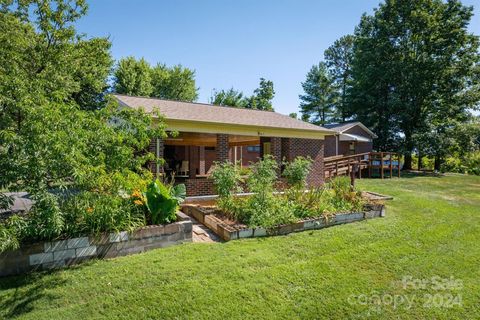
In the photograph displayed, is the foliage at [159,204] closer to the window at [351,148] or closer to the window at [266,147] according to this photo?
the window at [266,147]

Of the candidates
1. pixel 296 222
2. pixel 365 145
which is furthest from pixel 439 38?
pixel 296 222

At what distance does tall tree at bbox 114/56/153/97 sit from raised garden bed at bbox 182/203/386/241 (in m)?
22.3

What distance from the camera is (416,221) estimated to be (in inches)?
301

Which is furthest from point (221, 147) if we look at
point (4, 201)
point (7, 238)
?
point (7, 238)

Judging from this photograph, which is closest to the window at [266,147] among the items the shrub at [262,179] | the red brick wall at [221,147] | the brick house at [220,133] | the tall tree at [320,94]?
the brick house at [220,133]

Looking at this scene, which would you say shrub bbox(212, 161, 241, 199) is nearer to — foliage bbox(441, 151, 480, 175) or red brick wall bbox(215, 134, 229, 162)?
red brick wall bbox(215, 134, 229, 162)

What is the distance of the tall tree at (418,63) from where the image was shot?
2180cm

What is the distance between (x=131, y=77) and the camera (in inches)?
1053

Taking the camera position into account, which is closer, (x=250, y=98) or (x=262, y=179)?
(x=262, y=179)

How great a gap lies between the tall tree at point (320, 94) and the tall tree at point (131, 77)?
23347 millimetres

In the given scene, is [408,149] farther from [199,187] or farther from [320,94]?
[199,187]

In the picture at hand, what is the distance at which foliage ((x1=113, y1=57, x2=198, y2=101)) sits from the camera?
26.8 m

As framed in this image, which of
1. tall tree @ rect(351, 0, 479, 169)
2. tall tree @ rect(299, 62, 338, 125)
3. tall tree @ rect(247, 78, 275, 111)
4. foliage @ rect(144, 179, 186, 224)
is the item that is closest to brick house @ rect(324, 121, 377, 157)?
tall tree @ rect(351, 0, 479, 169)

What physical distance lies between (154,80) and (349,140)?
22833 mm
